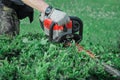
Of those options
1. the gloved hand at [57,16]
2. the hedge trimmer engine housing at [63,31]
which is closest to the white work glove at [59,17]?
the gloved hand at [57,16]

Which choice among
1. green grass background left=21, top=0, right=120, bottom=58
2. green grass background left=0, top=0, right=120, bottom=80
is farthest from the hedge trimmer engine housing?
green grass background left=21, top=0, right=120, bottom=58

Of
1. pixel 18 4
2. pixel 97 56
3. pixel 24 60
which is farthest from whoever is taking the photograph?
pixel 18 4

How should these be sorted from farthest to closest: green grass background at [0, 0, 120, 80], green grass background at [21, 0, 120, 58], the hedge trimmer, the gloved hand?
green grass background at [21, 0, 120, 58]
the hedge trimmer
the gloved hand
green grass background at [0, 0, 120, 80]

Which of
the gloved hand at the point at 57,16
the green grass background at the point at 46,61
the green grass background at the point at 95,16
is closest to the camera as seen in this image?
the green grass background at the point at 46,61

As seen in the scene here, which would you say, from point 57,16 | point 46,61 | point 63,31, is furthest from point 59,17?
point 46,61

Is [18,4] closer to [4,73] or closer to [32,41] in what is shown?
[32,41]

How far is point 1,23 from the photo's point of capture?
24.3 ft

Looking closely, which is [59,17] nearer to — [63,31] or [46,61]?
[63,31]

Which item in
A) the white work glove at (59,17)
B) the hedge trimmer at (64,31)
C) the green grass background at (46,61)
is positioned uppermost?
the white work glove at (59,17)

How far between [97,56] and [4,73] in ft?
4.20

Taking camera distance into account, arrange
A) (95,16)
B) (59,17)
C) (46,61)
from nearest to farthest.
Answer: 1. (46,61)
2. (59,17)
3. (95,16)

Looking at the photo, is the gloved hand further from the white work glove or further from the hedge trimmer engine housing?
the hedge trimmer engine housing

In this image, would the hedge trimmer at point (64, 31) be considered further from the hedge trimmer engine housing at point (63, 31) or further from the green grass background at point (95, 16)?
the green grass background at point (95, 16)

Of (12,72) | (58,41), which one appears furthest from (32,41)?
(12,72)
